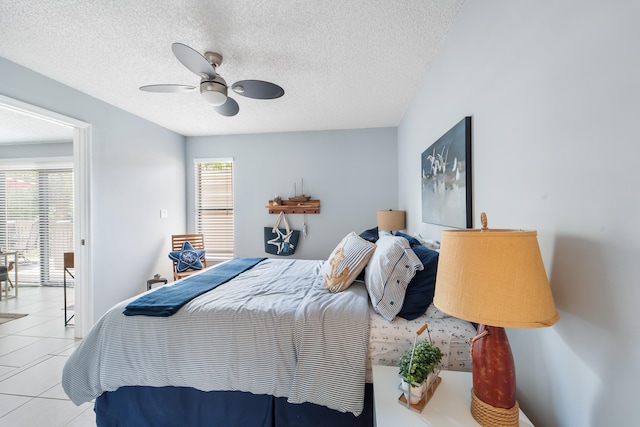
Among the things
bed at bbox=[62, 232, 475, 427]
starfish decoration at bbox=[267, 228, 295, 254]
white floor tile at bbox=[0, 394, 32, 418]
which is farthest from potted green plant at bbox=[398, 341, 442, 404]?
starfish decoration at bbox=[267, 228, 295, 254]

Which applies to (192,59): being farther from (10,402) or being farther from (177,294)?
(10,402)

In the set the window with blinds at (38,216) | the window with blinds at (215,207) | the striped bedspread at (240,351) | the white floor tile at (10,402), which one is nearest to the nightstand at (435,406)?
the striped bedspread at (240,351)

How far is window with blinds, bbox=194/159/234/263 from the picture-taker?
4.29 metres

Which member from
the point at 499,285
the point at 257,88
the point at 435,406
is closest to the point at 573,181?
the point at 499,285

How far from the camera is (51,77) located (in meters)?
2.39

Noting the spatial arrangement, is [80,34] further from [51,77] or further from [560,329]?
[560,329]

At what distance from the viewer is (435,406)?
0.94 meters

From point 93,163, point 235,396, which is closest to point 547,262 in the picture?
point 235,396

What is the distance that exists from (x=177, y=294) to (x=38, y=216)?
486 centimetres

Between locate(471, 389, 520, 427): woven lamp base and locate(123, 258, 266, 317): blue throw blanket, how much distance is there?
1.50 metres

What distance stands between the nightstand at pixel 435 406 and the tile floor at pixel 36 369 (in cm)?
190

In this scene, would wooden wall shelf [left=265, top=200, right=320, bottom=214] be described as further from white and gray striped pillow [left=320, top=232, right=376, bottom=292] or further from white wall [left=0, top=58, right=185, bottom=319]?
white and gray striped pillow [left=320, top=232, right=376, bottom=292]

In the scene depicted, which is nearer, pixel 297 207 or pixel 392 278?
pixel 392 278

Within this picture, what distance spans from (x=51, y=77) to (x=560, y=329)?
13.0ft
